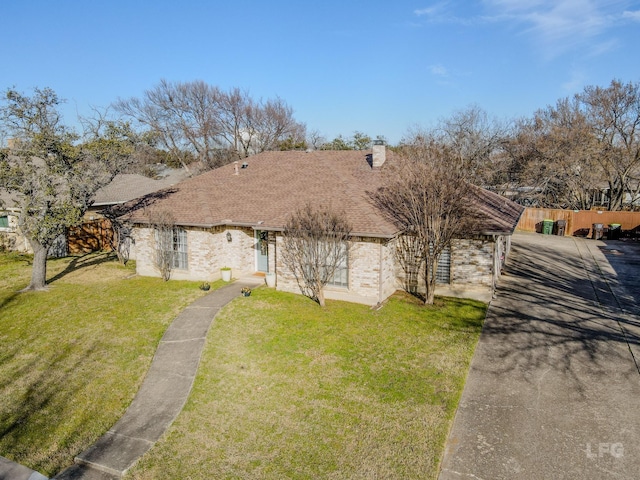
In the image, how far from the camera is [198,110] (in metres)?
42.8

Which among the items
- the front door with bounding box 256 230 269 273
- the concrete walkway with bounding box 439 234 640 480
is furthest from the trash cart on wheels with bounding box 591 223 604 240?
the front door with bounding box 256 230 269 273

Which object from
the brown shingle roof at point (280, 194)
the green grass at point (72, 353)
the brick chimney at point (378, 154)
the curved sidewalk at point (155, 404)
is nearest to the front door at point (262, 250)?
the brown shingle roof at point (280, 194)

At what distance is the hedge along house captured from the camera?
1355 centimetres

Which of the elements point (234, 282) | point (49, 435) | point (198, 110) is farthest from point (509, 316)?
point (198, 110)

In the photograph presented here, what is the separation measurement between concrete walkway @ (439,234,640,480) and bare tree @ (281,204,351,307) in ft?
16.1

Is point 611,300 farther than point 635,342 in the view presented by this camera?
Yes

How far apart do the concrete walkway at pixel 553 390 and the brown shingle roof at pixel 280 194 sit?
3315 mm

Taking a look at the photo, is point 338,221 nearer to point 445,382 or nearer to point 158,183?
point 445,382

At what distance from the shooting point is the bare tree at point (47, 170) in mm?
14133

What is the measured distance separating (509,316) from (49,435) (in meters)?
11.9

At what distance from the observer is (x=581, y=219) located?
92.8 ft

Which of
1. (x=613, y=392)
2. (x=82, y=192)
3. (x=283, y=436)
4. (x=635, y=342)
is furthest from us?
(x=82, y=192)

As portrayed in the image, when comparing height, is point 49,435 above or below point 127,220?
below

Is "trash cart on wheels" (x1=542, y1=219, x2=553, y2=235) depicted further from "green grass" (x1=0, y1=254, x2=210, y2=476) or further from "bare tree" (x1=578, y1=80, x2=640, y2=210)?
"green grass" (x1=0, y1=254, x2=210, y2=476)
